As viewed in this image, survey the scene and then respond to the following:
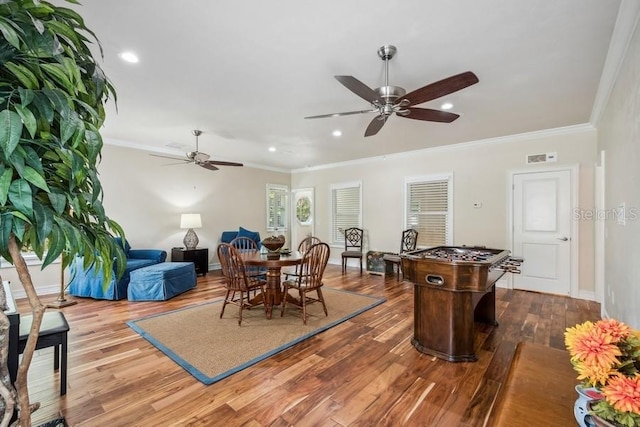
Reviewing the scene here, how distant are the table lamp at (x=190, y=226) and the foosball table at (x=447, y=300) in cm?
464

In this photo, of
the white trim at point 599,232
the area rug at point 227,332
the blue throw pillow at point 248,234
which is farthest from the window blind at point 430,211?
the blue throw pillow at point 248,234

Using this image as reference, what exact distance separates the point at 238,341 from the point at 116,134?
4.18 meters

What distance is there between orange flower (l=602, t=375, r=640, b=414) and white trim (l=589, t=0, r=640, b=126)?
2443 mm

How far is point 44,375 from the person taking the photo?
234cm

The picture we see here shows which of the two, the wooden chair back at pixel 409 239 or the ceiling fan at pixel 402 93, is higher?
the ceiling fan at pixel 402 93

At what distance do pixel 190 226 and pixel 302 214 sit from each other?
3217mm

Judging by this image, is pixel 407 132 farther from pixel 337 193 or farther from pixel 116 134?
pixel 116 134

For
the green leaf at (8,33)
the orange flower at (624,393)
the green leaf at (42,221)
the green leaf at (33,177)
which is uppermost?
the green leaf at (8,33)

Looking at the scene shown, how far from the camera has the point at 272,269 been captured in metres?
3.77

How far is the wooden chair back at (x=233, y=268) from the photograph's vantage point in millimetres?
3266

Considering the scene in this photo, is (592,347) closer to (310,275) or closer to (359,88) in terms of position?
(359,88)

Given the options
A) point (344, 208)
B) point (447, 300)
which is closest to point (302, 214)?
point (344, 208)

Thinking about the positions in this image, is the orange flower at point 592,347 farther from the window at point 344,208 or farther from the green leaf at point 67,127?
the window at point 344,208

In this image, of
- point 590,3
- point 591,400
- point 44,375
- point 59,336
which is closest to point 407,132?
point 590,3
